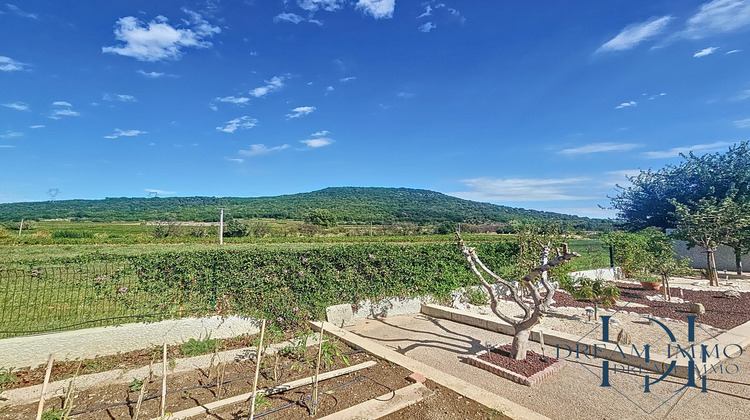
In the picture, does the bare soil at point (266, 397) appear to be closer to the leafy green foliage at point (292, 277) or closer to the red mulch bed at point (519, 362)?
the red mulch bed at point (519, 362)

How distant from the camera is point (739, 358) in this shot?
4758 millimetres

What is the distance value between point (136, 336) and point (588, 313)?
8096 millimetres

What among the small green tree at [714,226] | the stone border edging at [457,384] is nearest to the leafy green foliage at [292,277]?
the stone border edging at [457,384]

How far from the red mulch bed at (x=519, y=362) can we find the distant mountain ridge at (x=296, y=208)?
4775 centimetres

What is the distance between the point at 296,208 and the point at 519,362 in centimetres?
7362

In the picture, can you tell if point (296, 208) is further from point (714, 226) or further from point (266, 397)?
point (266, 397)

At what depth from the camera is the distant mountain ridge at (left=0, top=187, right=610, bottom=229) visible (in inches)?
2377

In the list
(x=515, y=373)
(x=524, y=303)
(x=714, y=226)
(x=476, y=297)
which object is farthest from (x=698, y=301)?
(x=515, y=373)

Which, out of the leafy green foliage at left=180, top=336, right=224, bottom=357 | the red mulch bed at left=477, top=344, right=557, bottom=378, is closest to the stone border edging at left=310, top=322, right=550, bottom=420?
the red mulch bed at left=477, top=344, right=557, bottom=378

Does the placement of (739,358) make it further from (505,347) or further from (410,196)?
(410,196)

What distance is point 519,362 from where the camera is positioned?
14.3 feet

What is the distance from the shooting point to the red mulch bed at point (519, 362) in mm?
4176

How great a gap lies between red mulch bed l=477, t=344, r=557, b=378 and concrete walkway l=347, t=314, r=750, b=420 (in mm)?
174

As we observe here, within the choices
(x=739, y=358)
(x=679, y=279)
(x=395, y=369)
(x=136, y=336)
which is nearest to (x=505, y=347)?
(x=395, y=369)
